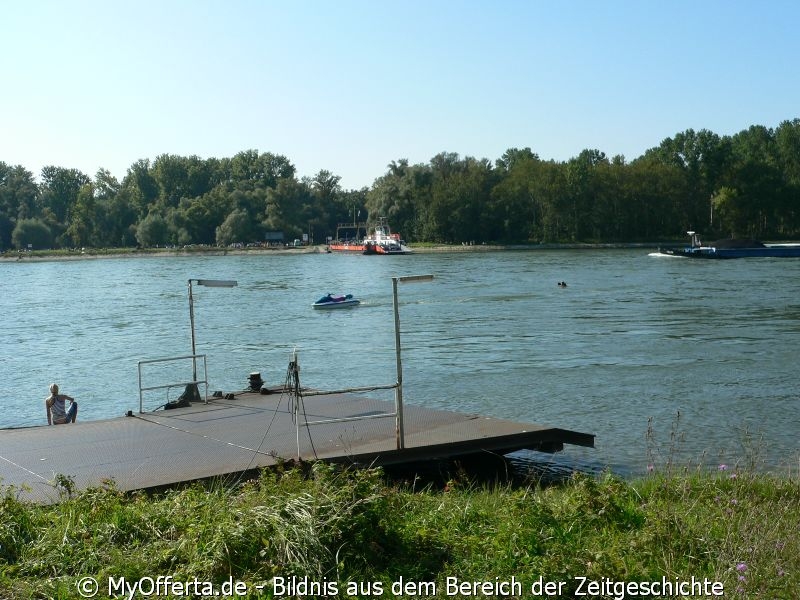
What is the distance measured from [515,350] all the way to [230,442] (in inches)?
840

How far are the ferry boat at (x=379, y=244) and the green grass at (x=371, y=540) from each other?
13594 cm

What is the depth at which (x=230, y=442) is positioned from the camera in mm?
14453

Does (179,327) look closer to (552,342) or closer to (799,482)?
(552,342)

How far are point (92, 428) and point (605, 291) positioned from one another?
167 ft

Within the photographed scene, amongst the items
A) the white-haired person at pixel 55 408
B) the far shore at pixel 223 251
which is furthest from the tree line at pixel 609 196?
the white-haired person at pixel 55 408

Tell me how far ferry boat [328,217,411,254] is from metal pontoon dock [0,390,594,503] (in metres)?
128

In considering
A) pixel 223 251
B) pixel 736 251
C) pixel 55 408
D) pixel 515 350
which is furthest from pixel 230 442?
pixel 223 251

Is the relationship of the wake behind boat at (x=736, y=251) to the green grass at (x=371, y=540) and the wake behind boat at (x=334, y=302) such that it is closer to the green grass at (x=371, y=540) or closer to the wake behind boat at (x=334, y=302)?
the wake behind boat at (x=334, y=302)

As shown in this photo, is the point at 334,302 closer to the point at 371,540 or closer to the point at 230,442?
the point at 230,442

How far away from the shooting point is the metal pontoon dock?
12445 millimetres

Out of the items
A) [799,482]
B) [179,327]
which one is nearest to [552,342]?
[179,327]

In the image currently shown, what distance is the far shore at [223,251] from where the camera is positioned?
148500mm

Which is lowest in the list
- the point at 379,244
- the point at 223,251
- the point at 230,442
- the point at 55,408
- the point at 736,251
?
the point at 55,408

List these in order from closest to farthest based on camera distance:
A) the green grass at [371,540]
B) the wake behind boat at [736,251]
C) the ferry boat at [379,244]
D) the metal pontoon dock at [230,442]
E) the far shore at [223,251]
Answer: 1. the green grass at [371,540]
2. the metal pontoon dock at [230,442]
3. the wake behind boat at [736,251]
4. the ferry boat at [379,244]
5. the far shore at [223,251]
